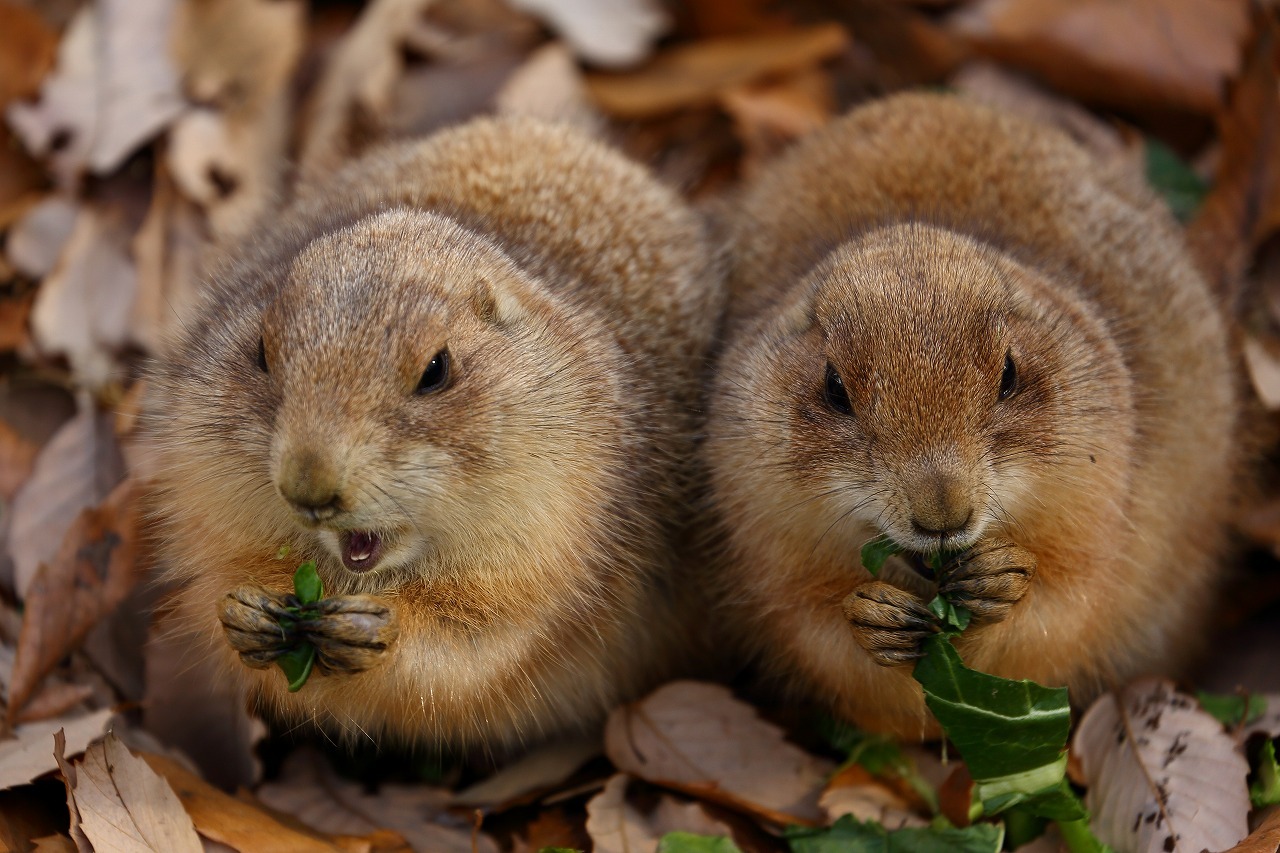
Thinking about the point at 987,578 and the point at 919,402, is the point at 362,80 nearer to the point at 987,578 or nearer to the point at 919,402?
the point at 919,402

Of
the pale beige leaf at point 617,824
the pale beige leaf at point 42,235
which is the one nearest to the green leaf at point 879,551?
the pale beige leaf at point 617,824

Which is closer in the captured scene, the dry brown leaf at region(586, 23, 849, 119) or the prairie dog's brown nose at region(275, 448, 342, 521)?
the prairie dog's brown nose at region(275, 448, 342, 521)

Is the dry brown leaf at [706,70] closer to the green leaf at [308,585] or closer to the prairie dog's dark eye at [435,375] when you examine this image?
the prairie dog's dark eye at [435,375]

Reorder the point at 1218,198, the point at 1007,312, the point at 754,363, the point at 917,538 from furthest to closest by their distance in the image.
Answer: the point at 1218,198
the point at 754,363
the point at 1007,312
the point at 917,538

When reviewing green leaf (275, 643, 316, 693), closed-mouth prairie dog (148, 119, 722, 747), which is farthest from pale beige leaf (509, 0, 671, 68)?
green leaf (275, 643, 316, 693)

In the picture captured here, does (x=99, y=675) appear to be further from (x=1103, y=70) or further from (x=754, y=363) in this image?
(x=1103, y=70)

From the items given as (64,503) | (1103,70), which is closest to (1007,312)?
(1103,70)

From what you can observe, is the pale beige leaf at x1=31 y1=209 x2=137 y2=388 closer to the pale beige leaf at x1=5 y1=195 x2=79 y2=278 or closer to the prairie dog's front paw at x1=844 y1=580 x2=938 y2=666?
the pale beige leaf at x1=5 y1=195 x2=79 y2=278
